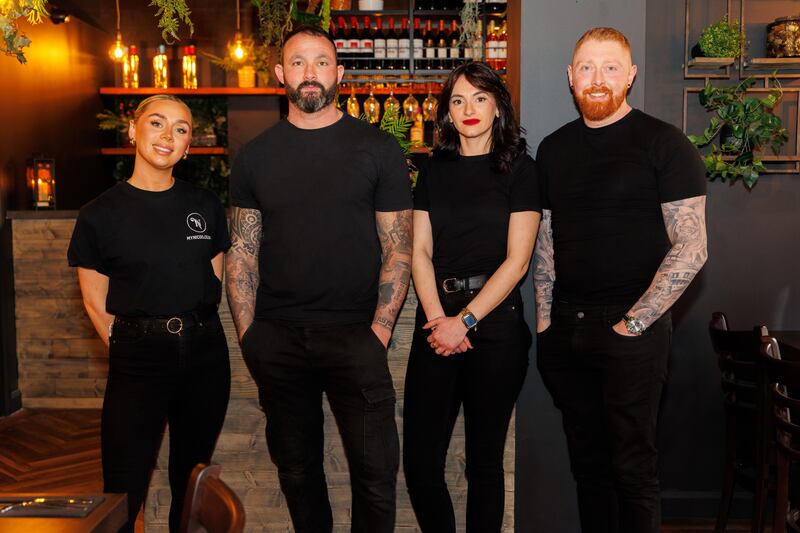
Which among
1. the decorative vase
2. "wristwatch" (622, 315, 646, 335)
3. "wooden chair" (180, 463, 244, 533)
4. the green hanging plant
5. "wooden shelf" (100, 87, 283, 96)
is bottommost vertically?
"wooden chair" (180, 463, 244, 533)

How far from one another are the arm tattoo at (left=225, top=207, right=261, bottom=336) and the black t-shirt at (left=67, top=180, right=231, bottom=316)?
0.29ft

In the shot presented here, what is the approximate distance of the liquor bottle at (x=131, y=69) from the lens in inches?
274

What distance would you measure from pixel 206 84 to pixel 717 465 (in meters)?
6.12

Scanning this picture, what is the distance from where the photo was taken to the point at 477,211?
2205 millimetres

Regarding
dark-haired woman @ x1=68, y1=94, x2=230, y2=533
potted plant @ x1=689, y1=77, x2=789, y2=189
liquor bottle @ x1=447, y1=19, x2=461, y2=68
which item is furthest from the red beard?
liquor bottle @ x1=447, y1=19, x2=461, y2=68

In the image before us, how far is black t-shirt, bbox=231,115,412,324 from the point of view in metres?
2.12

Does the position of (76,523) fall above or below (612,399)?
above

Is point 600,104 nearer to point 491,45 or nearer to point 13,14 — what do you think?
point 13,14

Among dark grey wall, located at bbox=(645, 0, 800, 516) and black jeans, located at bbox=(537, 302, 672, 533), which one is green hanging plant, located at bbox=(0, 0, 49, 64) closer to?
black jeans, located at bbox=(537, 302, 672, 533)

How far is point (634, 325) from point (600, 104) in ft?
2.15

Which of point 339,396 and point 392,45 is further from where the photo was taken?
point 392,45

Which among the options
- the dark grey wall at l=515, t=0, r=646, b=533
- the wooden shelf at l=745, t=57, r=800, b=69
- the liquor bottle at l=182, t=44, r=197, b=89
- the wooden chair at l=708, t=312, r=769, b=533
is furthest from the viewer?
the liquor bottle at l=182, t=44, r=197, b=89

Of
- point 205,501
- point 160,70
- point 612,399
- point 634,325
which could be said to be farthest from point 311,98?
point 160,70

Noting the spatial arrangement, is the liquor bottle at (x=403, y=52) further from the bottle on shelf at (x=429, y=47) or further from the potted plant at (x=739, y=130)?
the potted plant at (x=739, y=130)
